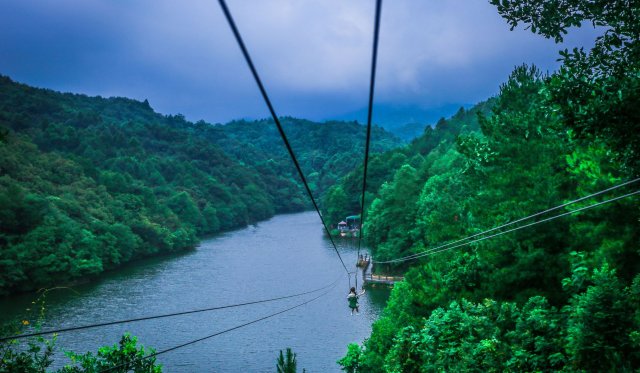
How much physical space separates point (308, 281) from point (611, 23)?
42332mm

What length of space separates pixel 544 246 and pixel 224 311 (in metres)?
29.6

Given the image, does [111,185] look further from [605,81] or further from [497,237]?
[605,81]

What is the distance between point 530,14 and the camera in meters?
7.38

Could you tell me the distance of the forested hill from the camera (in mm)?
46031

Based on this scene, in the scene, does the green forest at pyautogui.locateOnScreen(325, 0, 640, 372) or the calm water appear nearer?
the green forest at pyautogui.locateOnScreen(325, 0, 640, 372)

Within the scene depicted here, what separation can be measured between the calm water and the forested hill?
4.09 meters

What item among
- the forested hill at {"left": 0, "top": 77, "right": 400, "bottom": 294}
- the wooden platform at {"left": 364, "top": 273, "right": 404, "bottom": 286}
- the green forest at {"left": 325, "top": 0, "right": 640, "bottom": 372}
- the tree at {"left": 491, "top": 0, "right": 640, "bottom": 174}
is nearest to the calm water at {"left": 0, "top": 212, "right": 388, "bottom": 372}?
the wooden platform at {"left": 364, "top": 273, "right": 404, "bottom": 286}

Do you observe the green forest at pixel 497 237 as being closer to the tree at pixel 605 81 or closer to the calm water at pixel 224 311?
the tree at pixel 605 81

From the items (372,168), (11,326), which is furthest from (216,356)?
(372,168)

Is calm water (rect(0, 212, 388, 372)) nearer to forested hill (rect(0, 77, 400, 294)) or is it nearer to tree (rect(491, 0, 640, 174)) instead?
forested hill (rect(0, 77, 400, 294))

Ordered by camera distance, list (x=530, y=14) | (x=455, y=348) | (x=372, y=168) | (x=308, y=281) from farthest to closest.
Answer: (x=372, y=168) < (x=308, y=281) < (x=455, y=348) < (x=530, y=14)

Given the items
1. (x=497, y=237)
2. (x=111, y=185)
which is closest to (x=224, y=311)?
(x=497, y=237)

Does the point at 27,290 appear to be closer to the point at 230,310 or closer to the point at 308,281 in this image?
the point at 230,310

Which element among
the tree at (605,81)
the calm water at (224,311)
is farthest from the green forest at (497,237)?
the calm water at (224,311)
